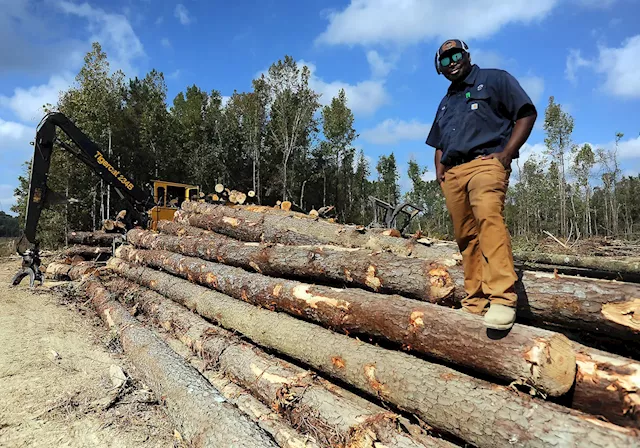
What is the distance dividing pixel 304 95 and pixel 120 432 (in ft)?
103

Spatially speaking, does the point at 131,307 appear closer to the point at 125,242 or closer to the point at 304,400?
the point at 125,242

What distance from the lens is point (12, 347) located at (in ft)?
18.3

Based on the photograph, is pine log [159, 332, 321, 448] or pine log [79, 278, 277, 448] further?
pine log [159, 332, 321, 448]

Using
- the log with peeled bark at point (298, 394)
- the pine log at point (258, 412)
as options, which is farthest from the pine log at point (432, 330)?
the pine log at point (258, 412)

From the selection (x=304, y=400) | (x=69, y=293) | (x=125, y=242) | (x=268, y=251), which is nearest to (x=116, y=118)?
(x=125, y=242)

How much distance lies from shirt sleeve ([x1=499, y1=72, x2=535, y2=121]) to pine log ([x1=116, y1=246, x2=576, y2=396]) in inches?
58.4

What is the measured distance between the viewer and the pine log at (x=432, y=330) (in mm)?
2346

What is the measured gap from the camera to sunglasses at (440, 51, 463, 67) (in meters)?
3.01

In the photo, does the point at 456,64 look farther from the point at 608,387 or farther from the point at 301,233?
the point at 301,233

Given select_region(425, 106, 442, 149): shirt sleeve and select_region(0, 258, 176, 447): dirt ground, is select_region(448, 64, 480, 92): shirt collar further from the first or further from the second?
select_region(0, 258, 176, 447): dirt ground

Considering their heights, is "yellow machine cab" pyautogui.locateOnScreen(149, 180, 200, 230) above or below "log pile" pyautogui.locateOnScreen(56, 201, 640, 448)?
above

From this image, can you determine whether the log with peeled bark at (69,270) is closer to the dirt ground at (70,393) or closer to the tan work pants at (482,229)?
the dirt ground at (70,393)

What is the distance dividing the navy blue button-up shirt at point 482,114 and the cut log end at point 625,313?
1.15 metres

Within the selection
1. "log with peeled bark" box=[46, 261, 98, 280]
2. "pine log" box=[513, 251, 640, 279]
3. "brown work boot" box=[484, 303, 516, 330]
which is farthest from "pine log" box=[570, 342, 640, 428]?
"log with peeled bark" box=[46, 261, 98, 280]
